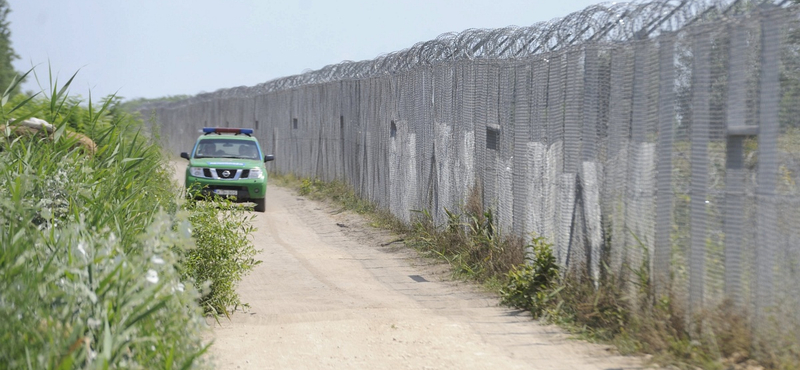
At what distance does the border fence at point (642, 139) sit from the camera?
562cm

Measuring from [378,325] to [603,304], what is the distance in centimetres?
174

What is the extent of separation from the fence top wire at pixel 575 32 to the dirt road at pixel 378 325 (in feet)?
7.67

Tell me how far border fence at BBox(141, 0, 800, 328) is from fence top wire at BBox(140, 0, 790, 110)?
0.02 meters

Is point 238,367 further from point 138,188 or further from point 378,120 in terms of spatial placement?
point 378,120

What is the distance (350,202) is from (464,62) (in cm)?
773

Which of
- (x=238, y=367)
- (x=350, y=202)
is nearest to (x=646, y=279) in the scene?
(x=238, y=367)

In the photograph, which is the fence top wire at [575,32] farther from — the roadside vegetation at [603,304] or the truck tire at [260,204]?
the truck tire at [260,204]

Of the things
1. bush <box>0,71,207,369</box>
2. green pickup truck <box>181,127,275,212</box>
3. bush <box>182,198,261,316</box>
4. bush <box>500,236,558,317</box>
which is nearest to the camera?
bush <box>0,71,207,369</box>

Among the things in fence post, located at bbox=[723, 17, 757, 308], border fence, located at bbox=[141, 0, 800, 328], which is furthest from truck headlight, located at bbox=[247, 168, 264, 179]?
fence post, located at bbox=[723, 17, 757, 308]

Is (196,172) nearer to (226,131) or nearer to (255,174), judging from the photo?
(255,174)

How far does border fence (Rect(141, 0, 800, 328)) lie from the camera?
5617 millimetres

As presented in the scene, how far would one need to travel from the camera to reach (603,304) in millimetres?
7328

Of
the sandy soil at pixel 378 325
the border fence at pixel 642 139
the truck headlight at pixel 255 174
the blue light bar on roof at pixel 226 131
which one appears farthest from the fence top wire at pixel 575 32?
the blue light bar on roof at pixel 226 131

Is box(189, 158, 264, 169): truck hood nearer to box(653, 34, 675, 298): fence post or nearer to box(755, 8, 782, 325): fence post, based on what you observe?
box(653, 34, 675, 298): fence post
